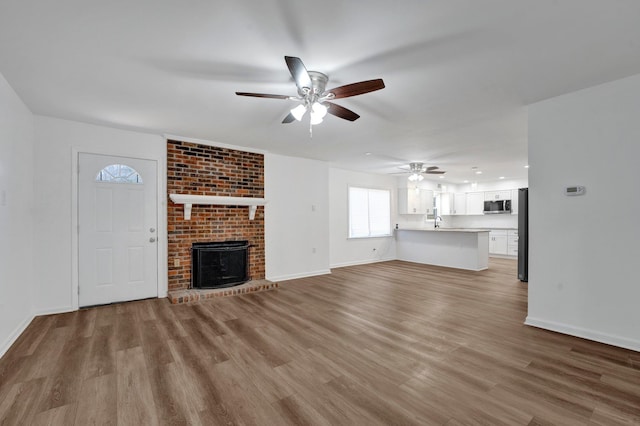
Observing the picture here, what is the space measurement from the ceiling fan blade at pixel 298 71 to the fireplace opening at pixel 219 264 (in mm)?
3324

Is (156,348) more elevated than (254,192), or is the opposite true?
(254,192)

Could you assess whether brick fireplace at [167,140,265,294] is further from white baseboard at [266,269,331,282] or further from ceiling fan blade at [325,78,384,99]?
ceiling fan blade at [325,78,384,99]

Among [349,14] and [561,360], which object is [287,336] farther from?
[349,14]

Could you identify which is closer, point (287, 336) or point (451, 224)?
point (287, 336)

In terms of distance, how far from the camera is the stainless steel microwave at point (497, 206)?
8.90 metres

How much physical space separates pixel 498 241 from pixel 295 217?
270 inches

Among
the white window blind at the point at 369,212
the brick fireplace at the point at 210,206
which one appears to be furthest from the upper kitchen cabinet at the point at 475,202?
the brick fireplace at the point at 210,206

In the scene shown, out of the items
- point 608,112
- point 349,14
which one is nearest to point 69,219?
point 349,14

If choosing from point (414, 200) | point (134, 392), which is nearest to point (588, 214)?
point (134, 392)

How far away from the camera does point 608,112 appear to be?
2742mm

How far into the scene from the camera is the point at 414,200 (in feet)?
28.0

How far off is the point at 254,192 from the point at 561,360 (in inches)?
185

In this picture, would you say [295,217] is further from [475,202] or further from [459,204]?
[475,202]

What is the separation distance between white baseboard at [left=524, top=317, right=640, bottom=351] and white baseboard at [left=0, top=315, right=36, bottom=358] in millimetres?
5324
